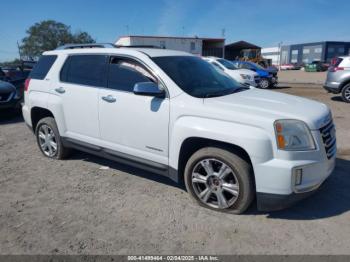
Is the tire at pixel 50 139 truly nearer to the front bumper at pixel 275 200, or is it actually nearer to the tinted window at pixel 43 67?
the tinted window at pixel 43 67

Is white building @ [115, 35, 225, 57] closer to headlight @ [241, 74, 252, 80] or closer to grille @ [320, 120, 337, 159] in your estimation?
headlight @ [241, 74, 252, 80]

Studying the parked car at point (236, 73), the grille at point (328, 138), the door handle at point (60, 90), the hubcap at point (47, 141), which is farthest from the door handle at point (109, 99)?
the parked car at point (236, 73)

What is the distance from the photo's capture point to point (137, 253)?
288 centimetres

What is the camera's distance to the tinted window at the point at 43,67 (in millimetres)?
5219

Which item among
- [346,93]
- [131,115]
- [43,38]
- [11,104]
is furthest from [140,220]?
[43,38]

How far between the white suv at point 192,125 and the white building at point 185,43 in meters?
34.0

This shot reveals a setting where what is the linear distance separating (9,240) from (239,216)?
244 centimetres

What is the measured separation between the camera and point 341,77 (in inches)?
453

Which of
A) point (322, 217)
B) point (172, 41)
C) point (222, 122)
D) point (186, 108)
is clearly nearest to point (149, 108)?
point (186, 108)

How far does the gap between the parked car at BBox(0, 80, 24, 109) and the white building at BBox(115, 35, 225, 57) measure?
29326 mm

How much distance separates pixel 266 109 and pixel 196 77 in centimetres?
120

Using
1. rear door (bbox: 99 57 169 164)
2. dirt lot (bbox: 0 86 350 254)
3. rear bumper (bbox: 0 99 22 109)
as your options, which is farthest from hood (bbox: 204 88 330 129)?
rear bumper (bbox: 0 99 22 109)

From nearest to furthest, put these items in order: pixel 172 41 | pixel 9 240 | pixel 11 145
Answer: pixel 9 240 → pixel 11 145 → pixel 172 41

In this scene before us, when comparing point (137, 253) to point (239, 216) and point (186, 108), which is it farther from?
point (186, 108)
